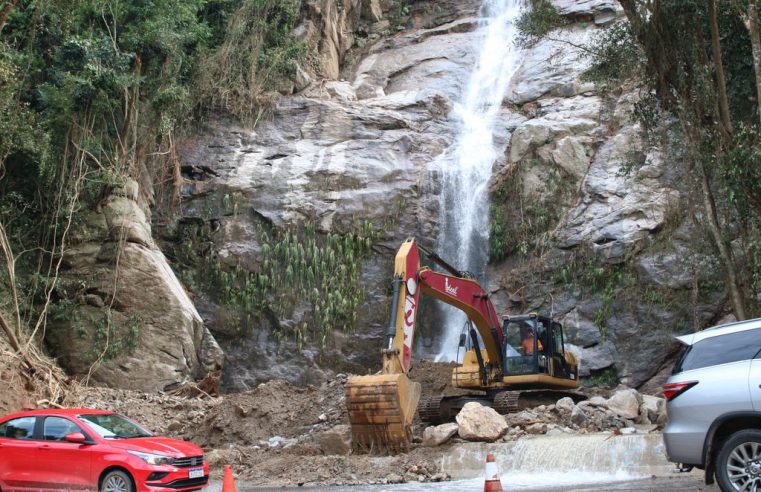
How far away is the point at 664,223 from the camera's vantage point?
2298 cm

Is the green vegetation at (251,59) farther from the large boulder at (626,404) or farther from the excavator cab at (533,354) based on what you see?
the large boulder at (626,404)

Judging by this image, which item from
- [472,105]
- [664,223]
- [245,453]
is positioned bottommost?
[245,453]

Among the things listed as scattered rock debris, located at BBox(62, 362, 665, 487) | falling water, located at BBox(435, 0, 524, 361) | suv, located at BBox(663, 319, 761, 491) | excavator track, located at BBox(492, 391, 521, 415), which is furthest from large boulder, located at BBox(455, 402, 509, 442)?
falling water, located at BBox(435, 0, 524, 361)

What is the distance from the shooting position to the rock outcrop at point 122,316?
21266 millimetres

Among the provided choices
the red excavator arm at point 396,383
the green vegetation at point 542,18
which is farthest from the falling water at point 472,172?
the red excavator arm at point 396,383

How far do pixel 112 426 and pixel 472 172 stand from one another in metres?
18.2

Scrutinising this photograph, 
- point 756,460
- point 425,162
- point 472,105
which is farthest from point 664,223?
point 756,460

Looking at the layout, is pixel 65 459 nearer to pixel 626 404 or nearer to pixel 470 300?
pixel 470 300

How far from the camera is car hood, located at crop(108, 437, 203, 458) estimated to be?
33.7ft

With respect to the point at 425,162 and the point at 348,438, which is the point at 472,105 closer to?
the point at 425,162

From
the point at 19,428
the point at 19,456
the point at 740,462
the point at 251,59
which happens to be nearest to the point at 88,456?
the point at 19,456

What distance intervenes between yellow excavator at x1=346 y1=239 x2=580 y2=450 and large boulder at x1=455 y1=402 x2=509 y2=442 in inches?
37.7

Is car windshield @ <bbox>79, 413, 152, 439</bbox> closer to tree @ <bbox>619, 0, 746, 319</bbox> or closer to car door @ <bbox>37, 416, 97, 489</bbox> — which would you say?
car door @ <bbox>37, 416, 97, 489</bbox>

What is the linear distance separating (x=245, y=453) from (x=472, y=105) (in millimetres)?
19198
